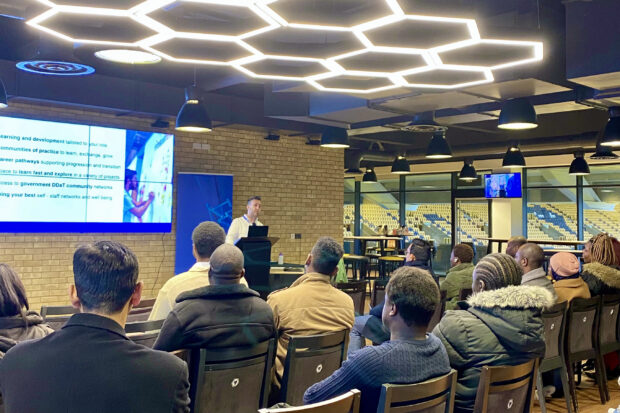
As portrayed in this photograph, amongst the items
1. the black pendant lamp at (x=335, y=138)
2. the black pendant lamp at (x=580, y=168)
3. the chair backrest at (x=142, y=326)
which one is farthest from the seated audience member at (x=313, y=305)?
the black pendant lamp at (x=580, y=168)

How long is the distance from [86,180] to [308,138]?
4.05 m

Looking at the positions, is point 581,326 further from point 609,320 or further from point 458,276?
point 458,276

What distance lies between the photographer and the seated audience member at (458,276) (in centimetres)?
497

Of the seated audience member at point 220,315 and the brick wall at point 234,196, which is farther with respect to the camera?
the brick wall at point 234,196

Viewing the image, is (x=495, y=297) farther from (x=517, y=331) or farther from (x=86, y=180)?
(x=86, y=180)

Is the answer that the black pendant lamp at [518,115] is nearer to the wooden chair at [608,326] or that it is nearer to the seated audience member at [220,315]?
the wooden chair at [608,326]

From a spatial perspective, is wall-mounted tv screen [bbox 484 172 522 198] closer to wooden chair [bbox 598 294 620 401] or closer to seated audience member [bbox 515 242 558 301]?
wooden chair [bbox 598 294 620 401]

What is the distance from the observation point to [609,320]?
4.68m

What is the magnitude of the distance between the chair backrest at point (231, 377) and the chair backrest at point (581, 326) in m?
2.66

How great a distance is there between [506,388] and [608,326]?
2.89 meters

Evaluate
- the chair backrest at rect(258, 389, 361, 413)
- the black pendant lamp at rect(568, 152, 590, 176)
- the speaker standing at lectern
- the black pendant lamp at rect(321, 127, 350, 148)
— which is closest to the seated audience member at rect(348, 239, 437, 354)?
the chair backrest at rect(258, 389, 361, 413)

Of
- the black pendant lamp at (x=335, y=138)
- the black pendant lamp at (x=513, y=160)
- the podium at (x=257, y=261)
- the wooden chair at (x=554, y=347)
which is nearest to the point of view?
the wooden chair at (x=554, y=347)

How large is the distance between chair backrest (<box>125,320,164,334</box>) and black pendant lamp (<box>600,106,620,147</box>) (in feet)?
18.3

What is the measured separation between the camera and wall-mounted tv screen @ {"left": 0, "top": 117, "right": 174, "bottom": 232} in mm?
6949
